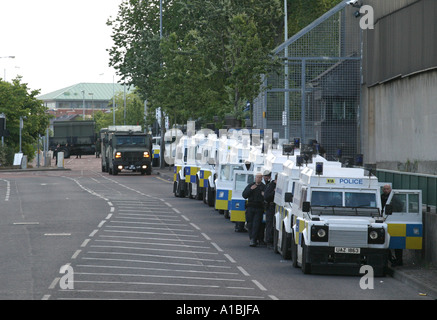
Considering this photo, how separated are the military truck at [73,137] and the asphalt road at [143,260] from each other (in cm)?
6856

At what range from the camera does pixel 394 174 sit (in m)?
28.2

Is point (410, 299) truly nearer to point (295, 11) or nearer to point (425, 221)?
point (425, 221)

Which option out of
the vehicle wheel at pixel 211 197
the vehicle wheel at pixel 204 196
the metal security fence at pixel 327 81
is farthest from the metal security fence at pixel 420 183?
the metal security fence at pixel 327 81

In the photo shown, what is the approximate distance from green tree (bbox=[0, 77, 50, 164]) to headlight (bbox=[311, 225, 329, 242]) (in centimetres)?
7483

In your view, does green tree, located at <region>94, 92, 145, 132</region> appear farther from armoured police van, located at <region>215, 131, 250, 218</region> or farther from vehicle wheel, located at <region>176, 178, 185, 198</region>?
armoured police van, located at <region>215, 131, 250, 218</region>

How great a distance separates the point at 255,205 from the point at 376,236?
6456 millimetres

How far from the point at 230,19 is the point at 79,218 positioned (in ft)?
72.8

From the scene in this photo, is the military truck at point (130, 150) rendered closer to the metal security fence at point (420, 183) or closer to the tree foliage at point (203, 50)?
the tree foliage at point (203, 50)

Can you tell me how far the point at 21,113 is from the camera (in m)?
95.8

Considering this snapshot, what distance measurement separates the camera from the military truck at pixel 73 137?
358ft

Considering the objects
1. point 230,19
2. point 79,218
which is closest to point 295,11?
point 230,19

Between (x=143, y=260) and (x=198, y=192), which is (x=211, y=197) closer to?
(x=198, y=192)

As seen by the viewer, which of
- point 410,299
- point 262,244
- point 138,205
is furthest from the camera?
point 138,205

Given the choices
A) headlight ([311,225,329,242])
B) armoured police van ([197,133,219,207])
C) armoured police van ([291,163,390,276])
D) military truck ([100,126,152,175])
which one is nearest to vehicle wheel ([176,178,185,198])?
armoured police van ([197,133,219,207])
